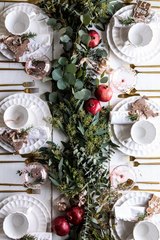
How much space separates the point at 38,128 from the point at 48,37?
74 centimetres

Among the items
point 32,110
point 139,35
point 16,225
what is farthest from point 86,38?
point 16,225

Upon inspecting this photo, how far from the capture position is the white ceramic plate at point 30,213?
1.93 m

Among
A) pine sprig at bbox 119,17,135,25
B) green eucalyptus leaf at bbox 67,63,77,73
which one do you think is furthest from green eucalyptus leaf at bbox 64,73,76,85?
pine sprig at bbox 119,17,135,25

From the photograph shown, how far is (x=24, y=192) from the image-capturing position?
198 centimetres

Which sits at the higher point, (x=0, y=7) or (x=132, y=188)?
(x=0, y=7)

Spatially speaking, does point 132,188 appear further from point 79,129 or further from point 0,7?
point 0,7

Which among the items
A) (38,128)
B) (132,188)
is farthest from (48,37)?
(132,188)

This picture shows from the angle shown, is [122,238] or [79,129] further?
[122,238]

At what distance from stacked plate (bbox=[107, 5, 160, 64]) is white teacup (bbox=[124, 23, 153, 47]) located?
0.06 metres

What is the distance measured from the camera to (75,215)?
5.88 feet

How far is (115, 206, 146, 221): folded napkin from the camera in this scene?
185 centimetres

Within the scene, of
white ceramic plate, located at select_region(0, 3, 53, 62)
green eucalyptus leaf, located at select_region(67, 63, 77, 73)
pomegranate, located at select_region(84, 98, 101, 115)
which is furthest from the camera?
white ceramic plate, located at select_region(0, 3, 53, 62)

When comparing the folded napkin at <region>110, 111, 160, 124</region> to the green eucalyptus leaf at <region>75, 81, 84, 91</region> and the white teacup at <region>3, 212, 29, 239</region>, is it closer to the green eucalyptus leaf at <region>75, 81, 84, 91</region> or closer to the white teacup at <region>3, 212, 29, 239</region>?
the green eucalyptus leaf at <region>75, 81, 84, 91</region>

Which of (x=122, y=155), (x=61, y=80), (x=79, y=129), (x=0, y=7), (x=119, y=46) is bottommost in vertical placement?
(x=122, y=155)
